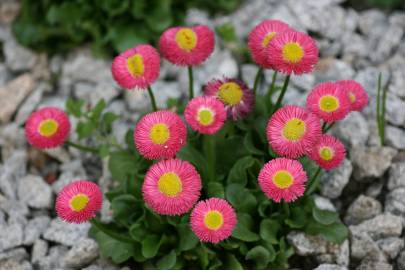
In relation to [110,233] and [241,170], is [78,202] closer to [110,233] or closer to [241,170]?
[110,233]

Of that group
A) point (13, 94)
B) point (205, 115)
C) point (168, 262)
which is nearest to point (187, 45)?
point (205, 115)

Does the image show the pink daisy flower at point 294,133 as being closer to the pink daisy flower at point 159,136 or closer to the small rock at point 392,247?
the pink daisy flower at point 159,136

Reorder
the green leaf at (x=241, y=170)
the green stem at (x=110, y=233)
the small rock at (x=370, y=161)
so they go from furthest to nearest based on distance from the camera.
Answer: the small rock at (x=370, y=161)
the green leaf at (x=241, y=170)
the green stem at (x=110, y=233)

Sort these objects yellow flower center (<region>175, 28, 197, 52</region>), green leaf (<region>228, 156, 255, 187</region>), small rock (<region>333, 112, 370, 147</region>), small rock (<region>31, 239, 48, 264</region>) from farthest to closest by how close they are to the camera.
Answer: small rock (<region>333, 112, 370, 147</region>) < small rock (<region>31, 239, 48, 264</region>) < green leaf (<region>228, 156, 255, 187</region>) < yellow flower center (<region>175, 28, 197, 52</region>)

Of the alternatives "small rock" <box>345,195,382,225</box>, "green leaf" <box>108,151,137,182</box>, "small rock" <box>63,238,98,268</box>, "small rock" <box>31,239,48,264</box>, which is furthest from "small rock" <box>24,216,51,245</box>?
"small rock" <box>345,195,382,225</box>

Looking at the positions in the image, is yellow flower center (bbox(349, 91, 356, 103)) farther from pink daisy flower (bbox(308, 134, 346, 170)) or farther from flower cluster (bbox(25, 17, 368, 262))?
pink daisy flower (bbox(308, 134, 346, 170))

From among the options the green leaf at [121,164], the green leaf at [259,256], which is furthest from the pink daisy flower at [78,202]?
the green leaf at [259,256]
